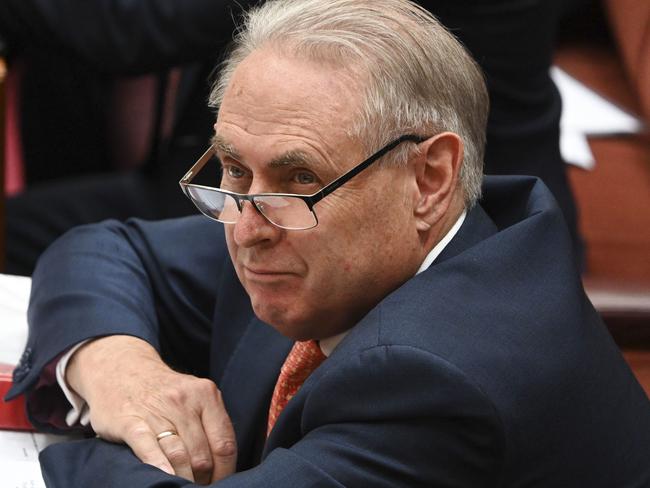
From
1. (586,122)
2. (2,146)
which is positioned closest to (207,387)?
(2,146)

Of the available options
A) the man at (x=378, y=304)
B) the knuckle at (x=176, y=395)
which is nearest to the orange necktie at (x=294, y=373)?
the man at (x=378, y=304)

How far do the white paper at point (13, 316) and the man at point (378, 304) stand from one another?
0.79ft

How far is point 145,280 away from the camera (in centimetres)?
190

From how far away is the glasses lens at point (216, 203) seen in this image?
1.47m

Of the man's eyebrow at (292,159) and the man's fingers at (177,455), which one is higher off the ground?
the man's eyebrow at (292,159)

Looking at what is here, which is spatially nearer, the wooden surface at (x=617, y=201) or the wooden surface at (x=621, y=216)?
the wooden surface at (x=621, y=216)

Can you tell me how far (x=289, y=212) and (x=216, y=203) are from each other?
0.14 m

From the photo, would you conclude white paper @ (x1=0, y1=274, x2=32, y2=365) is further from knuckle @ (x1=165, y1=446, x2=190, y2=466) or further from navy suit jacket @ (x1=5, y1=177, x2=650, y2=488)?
knuckle @ (x1=165, y1=446, x2=190, y2=466)

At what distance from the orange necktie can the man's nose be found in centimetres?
19

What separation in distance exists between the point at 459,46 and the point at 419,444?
1.60ft

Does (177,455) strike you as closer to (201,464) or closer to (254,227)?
(201,464)

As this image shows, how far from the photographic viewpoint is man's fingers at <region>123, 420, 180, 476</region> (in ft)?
4.79

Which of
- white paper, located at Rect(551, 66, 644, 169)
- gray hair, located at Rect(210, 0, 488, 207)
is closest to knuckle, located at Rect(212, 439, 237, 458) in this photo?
gray hair, located at Rect(210, 0, 488, 207)

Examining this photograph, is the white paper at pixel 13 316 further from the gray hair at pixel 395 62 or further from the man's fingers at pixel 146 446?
the gray hair at pixel 395 62
